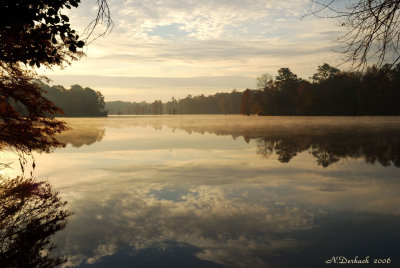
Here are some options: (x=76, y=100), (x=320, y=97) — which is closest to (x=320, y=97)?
(x=320, y=97)

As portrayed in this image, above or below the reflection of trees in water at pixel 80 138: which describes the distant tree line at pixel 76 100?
above

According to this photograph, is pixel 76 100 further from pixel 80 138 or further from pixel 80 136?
pixel 80 138

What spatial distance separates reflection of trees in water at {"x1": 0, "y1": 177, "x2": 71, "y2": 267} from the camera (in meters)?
5.66

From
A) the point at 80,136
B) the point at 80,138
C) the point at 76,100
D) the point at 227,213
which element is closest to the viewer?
the point at 227,213

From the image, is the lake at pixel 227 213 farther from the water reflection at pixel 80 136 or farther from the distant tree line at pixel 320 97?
the distant tree line at pixel 320 97

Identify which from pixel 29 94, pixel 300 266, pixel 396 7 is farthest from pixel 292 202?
pixel 29 94

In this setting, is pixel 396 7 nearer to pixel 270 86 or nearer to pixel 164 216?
pixel 164 216

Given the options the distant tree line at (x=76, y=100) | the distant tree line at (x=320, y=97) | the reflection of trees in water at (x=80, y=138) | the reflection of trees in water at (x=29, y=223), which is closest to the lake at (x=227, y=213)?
the reflection of trees in water at (x=29, y=223)

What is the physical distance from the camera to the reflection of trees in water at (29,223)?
18.6 feet

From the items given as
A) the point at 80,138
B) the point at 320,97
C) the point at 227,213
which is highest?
the point at 320,97

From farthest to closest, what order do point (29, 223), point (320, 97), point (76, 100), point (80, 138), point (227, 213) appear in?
point (76, 100) → point (320, 97) → point (80, 138) → point (227, 213) → point (29, 223)

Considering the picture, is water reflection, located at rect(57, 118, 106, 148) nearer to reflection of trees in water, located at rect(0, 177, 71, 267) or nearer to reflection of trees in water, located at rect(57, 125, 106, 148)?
reflection of trees in water, located at rect(57, 125, 106, 148)

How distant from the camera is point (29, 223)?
23.7 feet

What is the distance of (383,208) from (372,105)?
4107 inches
